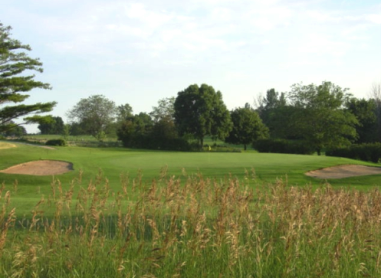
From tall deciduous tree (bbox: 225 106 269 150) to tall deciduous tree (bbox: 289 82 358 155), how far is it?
11019mm

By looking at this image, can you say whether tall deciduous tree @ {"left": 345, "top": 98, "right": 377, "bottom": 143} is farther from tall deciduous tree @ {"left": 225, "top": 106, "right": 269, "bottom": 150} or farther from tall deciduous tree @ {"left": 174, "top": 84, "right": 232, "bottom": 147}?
tall deciduous tree @ {"left": 174, "top": 84, "right": 232, "bottom": 147}

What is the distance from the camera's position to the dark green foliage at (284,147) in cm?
4681

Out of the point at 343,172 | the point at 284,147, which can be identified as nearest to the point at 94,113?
the point at 284,147

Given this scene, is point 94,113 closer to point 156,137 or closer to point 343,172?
point 156,137

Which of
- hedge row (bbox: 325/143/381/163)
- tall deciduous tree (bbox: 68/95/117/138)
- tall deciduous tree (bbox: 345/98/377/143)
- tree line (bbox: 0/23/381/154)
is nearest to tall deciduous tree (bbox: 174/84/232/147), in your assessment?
tree line (bbox: 0/23/381/154)

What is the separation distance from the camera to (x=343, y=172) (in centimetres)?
2180

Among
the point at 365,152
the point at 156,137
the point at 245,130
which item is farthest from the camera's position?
the point at 245,130

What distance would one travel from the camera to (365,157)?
131 ft

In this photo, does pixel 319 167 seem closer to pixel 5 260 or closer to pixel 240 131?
pixel 5 260

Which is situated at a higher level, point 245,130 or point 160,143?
point 245,130

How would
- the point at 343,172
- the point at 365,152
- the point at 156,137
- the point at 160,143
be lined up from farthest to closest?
the point at 156,137 → the point at 160,143 → the point at 365,152 → the point at 343,172

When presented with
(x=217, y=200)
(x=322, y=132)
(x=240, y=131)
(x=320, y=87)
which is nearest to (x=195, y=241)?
(x=217, y=200)

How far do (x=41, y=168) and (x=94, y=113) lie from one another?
231 feet

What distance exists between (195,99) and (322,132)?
19.9m
